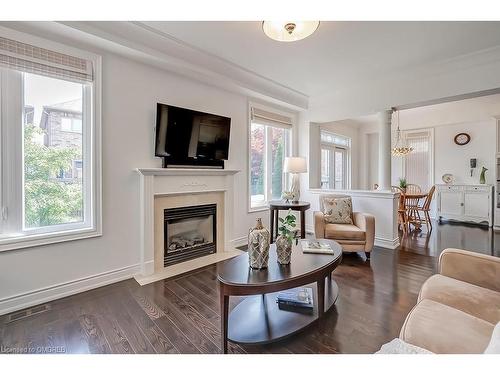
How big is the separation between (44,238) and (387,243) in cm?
442

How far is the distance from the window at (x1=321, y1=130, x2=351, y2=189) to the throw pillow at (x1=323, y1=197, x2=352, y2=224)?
2.59 m

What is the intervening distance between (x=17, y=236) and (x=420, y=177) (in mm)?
8119

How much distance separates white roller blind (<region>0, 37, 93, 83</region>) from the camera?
6.63 feet

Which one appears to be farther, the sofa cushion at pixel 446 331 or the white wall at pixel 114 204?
the white wall at pixel 114 204

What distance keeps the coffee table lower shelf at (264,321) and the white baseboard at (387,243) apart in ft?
7.23

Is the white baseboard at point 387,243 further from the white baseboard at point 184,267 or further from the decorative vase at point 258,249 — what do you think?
the decorative vase at point 258,249

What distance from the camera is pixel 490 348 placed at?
88 cm

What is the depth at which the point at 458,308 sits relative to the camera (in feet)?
4.66

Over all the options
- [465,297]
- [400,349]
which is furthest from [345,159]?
[400,349]

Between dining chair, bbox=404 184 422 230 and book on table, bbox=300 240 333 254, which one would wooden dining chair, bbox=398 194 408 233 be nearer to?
dining chair, bbox=404 184 422 230

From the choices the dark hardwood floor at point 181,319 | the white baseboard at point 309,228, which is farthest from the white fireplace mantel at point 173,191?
the white baseboard at point 309,228

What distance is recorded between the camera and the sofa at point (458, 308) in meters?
1.12
